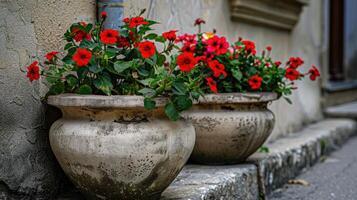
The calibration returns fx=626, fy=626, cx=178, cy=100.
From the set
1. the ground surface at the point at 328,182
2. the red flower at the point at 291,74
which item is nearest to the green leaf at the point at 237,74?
the red flower at the point at 291,74

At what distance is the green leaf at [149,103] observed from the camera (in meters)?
2.07

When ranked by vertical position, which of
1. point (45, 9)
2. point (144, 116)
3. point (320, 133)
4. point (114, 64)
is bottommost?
point (320, 133)

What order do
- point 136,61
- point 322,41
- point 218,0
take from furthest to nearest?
point 322,41, point 218,0, point 136,61

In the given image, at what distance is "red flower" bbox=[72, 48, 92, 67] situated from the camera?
2.06 metres

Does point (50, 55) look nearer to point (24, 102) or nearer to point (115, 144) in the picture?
point (24, 102)

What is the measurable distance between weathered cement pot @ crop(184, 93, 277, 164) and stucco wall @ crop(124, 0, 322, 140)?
0.54 meters

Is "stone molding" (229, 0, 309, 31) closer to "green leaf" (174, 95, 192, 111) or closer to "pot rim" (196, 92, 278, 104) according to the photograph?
"pot rim" (196, 92, 278, 104)

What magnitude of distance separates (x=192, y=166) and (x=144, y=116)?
1059 mm

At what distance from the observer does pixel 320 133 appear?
518 centimetres

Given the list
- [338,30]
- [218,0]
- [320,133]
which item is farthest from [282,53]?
[338,30]

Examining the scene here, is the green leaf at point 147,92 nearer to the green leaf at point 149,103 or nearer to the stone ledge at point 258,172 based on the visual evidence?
the green leaf at point 149,103

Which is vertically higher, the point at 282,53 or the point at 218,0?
the point at 218,0

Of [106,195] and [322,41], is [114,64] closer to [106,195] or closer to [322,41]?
[106,195]

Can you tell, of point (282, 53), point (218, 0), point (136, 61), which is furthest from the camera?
point (282, 53)
